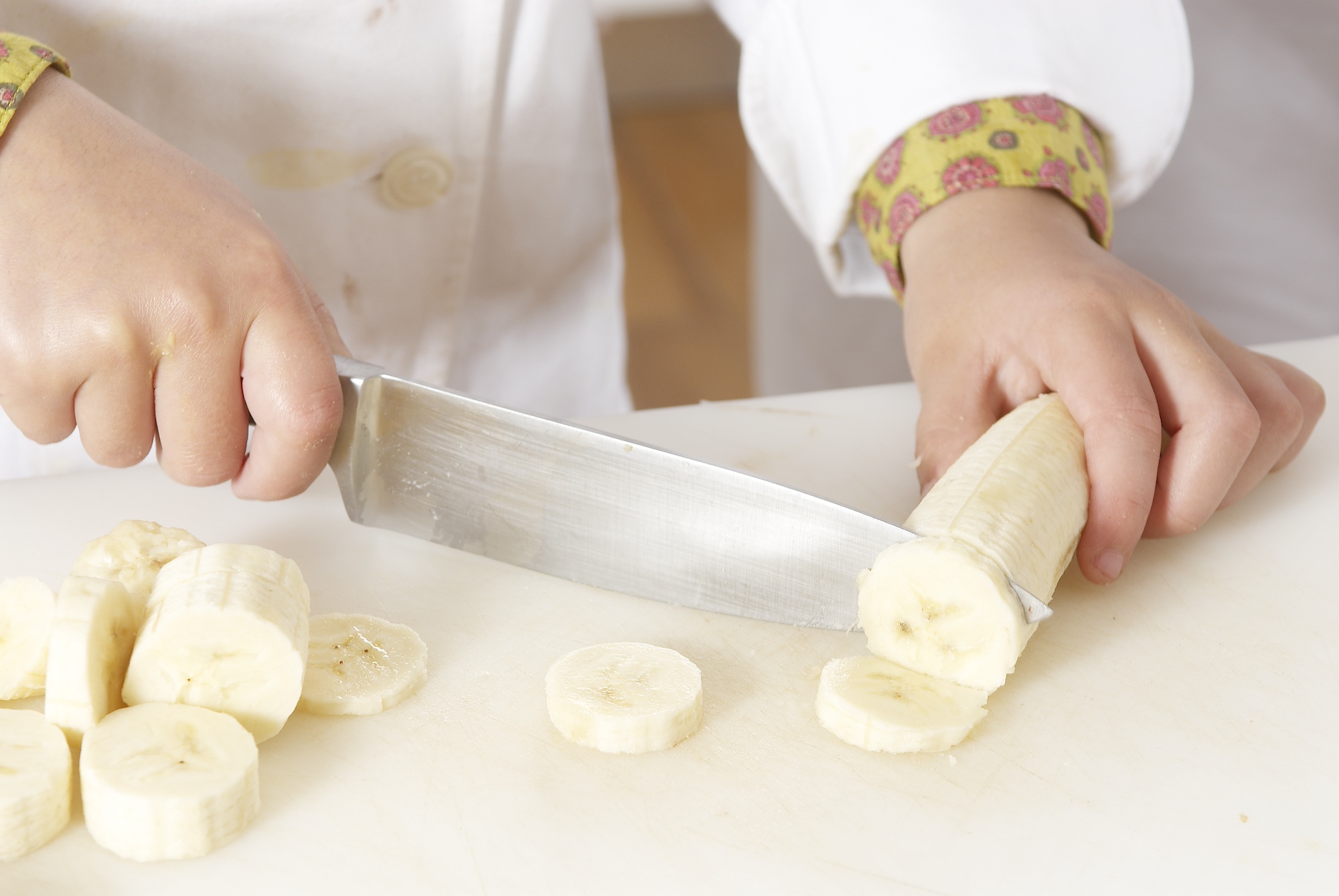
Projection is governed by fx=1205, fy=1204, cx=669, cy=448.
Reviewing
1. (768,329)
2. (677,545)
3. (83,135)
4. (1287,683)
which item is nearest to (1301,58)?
(768,329)

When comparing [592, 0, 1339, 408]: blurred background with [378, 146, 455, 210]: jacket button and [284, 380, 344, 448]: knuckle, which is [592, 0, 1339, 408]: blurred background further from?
[284, 380, 344, 448]: knuckle

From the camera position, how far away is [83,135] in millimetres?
895

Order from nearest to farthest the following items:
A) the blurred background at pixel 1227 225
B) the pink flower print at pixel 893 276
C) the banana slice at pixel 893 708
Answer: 1. the banana slice at pixel 893 708
2. the pink flower print at pixel 893 276
3. the blurred background at pixel 1227 225

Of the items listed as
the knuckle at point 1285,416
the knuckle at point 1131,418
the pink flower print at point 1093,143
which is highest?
the pink flower print at point 1093,143

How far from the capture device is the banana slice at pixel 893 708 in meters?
0.80

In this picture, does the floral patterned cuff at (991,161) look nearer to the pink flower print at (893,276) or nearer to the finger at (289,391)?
the pink flower print at (893,276)

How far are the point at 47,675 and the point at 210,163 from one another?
0.68 meters

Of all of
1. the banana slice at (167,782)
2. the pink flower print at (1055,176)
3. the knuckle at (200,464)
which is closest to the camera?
the banana slice at (167,782)

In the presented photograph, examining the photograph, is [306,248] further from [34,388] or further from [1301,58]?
[1301,58]

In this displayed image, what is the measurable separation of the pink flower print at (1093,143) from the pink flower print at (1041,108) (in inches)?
1.8

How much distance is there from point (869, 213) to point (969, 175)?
5.5 inches

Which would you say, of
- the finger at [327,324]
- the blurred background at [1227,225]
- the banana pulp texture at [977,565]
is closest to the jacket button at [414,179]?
the finger at [327,324]

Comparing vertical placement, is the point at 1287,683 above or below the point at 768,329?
above

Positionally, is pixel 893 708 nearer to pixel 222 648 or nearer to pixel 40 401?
pixel 222 648
